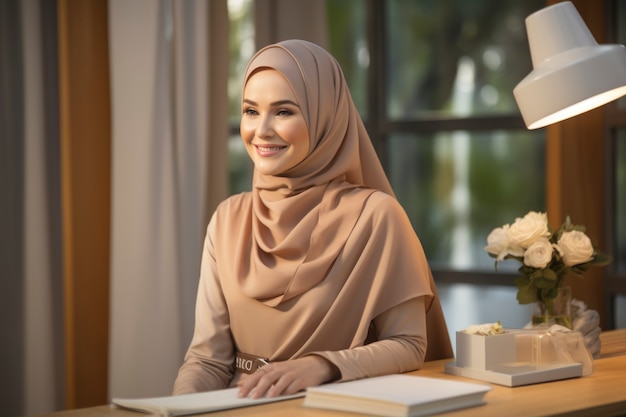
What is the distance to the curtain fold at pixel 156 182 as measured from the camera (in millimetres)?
3521

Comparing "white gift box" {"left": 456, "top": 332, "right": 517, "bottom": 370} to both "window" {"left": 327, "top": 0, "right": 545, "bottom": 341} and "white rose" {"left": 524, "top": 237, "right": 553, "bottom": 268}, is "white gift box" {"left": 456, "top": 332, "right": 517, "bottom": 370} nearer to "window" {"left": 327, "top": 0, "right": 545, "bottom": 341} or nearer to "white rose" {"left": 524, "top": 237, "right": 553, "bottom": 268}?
"white rose" {"left": 524, "top": 237, "right": 553, "bottom": 268}

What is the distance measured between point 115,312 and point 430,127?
7.14 ft

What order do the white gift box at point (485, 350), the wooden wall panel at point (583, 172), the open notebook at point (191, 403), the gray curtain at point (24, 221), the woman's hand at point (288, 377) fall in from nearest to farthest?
the open notebook at point (191, 403) → the woman's hand at point (288, 377) → the white gift box at point (485, 350) → the gray curtain at point (24, 221) → the wooden wall panel at point (583, 172)

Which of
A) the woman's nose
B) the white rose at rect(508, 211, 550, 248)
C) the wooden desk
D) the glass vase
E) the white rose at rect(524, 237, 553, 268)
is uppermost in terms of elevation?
the woman's nose

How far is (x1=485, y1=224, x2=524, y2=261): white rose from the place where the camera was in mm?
2568

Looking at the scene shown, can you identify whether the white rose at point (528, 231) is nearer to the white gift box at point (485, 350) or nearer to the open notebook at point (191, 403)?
the white gift box at point (485, 350)

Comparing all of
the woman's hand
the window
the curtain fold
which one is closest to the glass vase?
the woman's hand

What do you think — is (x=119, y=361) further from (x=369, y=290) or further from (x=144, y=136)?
(x=369, y=290)

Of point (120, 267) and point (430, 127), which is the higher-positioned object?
point (430, 127)

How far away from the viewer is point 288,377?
197 cm

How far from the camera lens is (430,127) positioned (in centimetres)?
500

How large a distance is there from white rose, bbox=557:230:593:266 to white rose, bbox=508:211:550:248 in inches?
2.3

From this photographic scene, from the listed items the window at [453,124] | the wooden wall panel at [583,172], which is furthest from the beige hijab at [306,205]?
the window at [453,124]

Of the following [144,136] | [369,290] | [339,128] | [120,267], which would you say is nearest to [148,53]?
[144,136]
